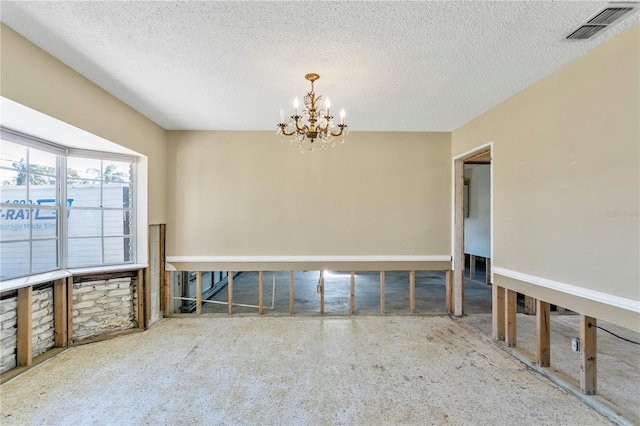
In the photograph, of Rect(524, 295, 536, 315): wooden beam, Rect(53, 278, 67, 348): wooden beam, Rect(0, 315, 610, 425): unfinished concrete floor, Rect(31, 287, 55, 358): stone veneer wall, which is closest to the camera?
Rect(0, 315, 610, 425): unfinished concrete floor

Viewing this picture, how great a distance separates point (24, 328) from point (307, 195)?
3.43 meters

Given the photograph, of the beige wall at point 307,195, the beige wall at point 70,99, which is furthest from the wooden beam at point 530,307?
the beige wall at point 70,99

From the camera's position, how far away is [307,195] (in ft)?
14.3

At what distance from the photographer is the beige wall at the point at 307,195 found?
4.31 metres

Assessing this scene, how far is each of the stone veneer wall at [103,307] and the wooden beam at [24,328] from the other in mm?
539

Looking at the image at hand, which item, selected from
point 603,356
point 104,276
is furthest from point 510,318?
point 104,276

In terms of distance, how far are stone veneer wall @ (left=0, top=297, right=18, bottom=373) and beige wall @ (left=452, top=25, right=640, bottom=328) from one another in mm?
5141

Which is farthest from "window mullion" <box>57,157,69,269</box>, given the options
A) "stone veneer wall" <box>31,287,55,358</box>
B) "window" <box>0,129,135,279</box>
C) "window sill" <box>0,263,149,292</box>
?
"stone veneer wall" <box>31,287,55,358</box>

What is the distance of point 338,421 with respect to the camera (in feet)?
6.86

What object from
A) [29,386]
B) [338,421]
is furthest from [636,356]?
[29,386]

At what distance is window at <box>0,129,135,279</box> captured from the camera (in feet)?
9.18

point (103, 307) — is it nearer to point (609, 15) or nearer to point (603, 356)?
point (609, 15)

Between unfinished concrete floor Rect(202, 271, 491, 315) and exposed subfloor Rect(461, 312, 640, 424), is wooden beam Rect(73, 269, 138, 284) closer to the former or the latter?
unfinished concrete floor Rect(202, 271, 491, 315)

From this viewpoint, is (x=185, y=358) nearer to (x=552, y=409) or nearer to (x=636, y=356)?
(x=552, y=409)
